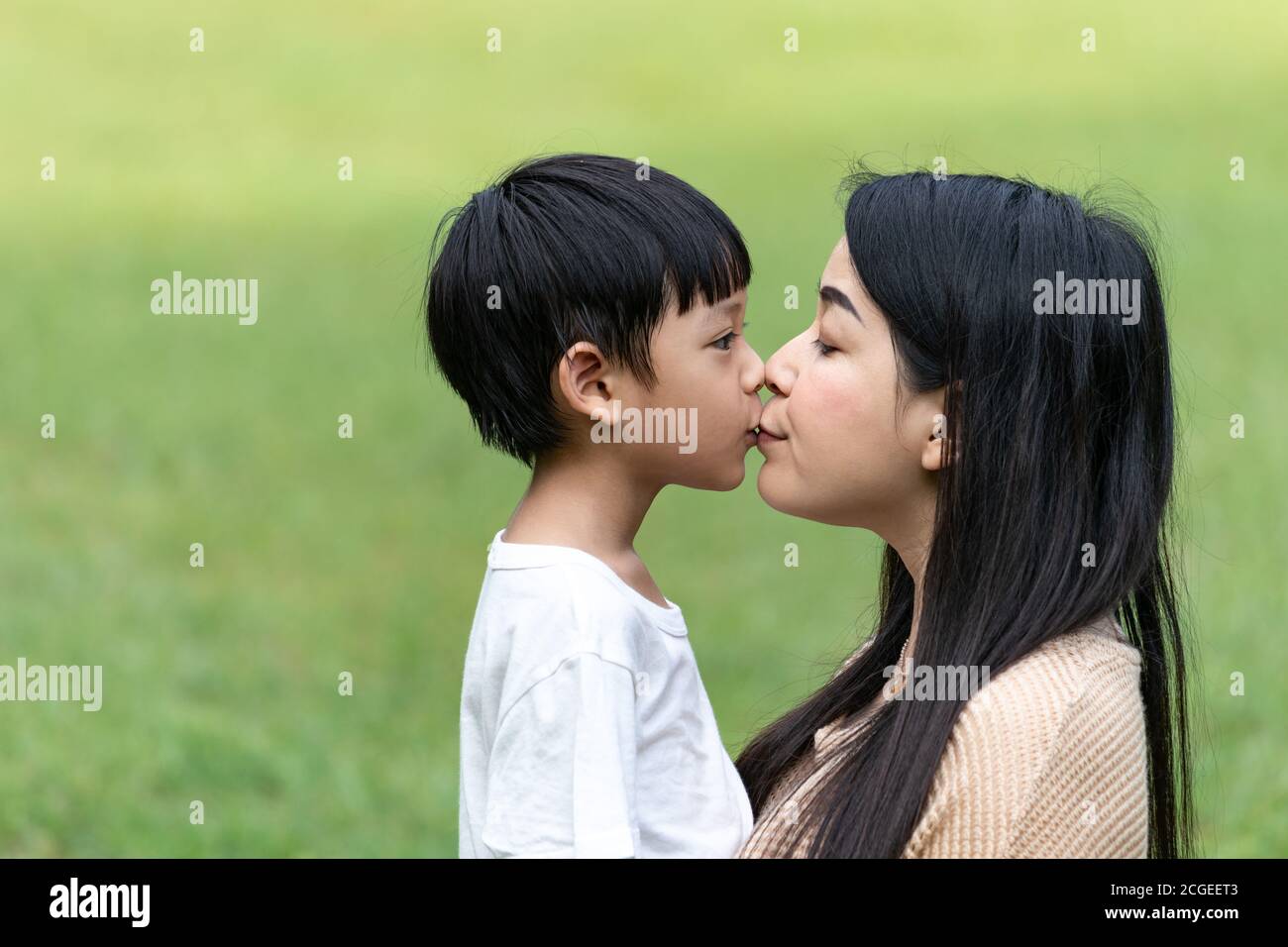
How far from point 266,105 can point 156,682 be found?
27.3ft

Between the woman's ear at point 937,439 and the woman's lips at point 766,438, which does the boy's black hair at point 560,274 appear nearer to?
the woman's lips at point 766,438

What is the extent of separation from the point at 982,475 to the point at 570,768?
0.83 meters

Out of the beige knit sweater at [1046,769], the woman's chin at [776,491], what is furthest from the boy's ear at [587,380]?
the beige knit sweater at [1046,769]

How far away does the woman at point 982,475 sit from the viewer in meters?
2.45

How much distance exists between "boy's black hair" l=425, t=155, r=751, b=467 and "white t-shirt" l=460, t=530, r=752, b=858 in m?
0.30

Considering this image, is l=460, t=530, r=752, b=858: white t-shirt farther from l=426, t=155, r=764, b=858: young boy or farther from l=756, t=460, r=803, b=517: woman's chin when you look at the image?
l=756, t=460, r=803, b=517: woman's chin

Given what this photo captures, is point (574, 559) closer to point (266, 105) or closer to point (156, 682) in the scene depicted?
point (156, 682)

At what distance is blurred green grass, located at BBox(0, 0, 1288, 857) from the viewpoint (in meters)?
6.32

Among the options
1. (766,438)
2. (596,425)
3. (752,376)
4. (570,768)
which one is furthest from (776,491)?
(570,768)

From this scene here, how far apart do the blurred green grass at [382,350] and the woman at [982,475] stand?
2.55 ft

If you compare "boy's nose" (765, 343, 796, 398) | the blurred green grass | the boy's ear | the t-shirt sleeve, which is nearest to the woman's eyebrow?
"boy's nose" (765, 343, 796, 398)

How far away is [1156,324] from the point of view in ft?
8.97

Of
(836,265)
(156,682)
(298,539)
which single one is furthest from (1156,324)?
(298,539)

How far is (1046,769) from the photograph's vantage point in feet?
7.73
